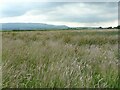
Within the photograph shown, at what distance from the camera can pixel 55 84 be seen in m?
3.22

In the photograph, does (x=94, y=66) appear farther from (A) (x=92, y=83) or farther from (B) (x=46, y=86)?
(B) (x=46, y=86)

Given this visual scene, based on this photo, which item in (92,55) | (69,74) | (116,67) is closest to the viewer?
(69,74)

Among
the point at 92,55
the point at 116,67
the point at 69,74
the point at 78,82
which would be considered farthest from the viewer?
the point at 92,55

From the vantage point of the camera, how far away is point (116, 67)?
13.1 ft

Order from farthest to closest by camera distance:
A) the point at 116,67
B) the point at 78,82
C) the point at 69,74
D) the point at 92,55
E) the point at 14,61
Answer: the point at 92,55 < the point at 14,61 < the point at 116,67 < the point at 69,74 < the point at 78,82

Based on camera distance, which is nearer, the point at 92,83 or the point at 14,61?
the point at 92,83

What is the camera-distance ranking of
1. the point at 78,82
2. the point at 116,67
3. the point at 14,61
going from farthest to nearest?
the point at 14,61, the point at 116,67, the point at 78,82

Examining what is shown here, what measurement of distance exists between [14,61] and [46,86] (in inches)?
57.0

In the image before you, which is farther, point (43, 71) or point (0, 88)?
point (43, 71)

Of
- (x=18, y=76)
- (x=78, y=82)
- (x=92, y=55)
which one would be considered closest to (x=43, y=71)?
(x=18, y=76)

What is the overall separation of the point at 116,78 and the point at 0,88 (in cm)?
168

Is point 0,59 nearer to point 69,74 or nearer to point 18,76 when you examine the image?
point 18,76

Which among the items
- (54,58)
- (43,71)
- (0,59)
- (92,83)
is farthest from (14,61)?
(92,83)

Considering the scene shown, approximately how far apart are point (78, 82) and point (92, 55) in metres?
1.81
